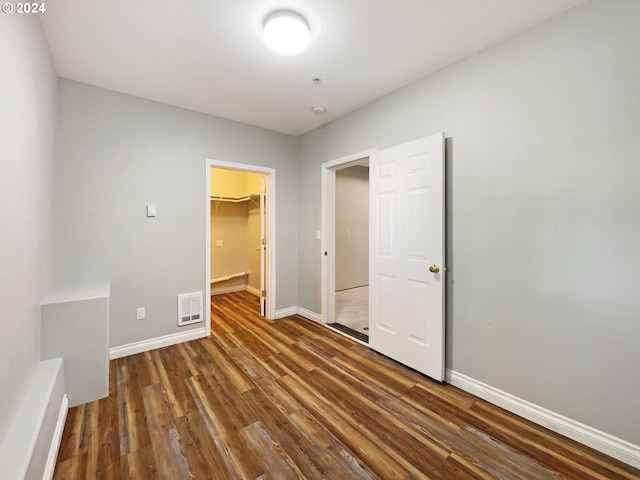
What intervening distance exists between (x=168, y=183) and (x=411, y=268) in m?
2.77

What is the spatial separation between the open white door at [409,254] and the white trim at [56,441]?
2.47 m

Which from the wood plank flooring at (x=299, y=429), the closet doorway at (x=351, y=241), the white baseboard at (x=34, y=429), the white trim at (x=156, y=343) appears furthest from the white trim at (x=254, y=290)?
the white baseboard at (x=34, y=429)

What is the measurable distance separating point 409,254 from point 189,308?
101 inches

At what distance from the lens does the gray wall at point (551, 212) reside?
1547mm

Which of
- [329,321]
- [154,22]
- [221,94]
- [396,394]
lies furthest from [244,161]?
[396,394]

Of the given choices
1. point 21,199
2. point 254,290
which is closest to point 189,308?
point 21,199

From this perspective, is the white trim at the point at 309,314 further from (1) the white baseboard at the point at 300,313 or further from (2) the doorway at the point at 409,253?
(2) the doorway at the point at 409,253

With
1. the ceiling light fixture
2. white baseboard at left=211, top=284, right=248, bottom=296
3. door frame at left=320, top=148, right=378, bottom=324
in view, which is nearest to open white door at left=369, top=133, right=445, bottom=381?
door frame at left=320, top=148, right=378, bottom=324

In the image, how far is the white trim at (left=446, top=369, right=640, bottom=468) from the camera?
1.53m

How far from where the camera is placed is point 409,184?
249cm

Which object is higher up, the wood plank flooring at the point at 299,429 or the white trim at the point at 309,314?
the white trim at the point at 309,314

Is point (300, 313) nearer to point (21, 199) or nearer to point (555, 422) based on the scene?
point (555, 422)

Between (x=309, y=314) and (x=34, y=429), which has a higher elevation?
(x=34, y=429)

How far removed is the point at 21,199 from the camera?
1471mm
